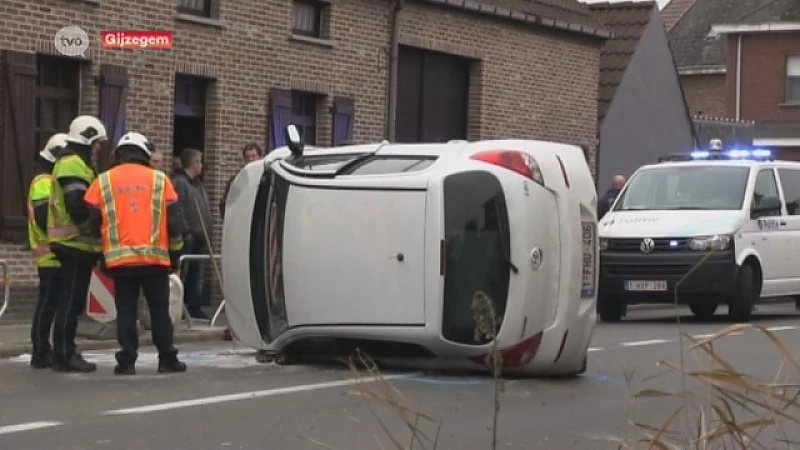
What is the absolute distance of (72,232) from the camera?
40.4 ft

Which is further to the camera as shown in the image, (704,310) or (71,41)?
(704,310)

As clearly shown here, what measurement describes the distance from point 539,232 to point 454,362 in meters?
1.28

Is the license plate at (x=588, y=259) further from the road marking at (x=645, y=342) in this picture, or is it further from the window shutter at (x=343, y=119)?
the window shutter at (x=343, y=119)

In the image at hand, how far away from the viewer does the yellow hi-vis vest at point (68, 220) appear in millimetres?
12250

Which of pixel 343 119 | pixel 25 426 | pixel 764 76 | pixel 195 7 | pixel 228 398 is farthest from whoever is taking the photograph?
pixel 764 76

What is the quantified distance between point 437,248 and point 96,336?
5.04 meters

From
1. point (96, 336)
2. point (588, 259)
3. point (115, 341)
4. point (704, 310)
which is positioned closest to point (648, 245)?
point (704, 310)

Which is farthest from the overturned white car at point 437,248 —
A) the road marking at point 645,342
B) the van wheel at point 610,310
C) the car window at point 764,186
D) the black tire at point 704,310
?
the black tire at point 704,310

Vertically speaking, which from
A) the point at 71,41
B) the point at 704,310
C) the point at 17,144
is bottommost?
the point at 704,310

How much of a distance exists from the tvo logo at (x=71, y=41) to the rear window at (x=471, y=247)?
8364 millimetres

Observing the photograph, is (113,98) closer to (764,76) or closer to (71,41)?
(71,41)

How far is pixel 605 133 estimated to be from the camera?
30.9 m

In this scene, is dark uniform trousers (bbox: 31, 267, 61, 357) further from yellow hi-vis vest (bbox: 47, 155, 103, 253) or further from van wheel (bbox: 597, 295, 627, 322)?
van wheel (bbox: 597, 295, 627, 322)

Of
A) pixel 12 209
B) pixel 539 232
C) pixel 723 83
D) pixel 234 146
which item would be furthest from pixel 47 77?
pixel 723 83
